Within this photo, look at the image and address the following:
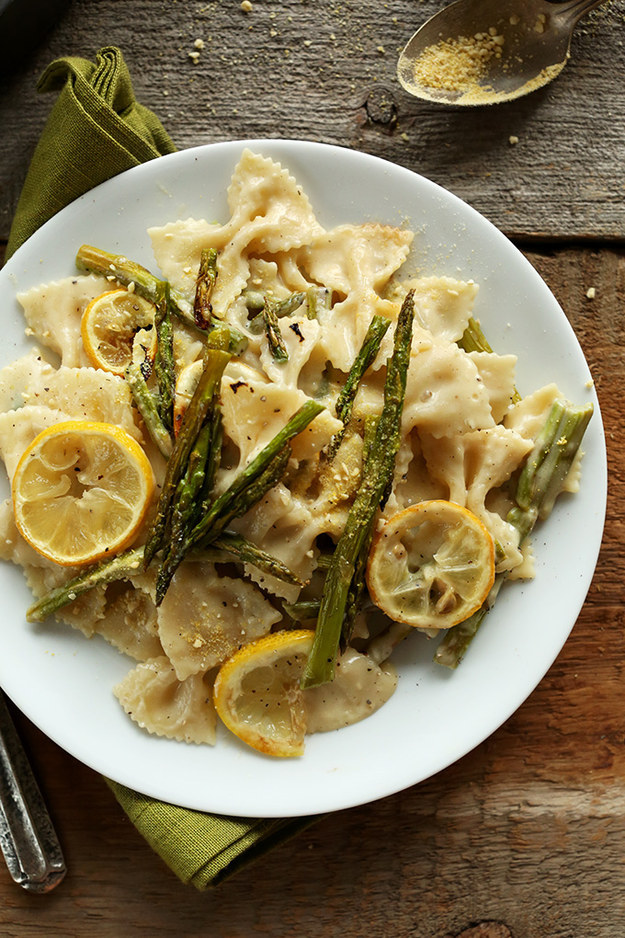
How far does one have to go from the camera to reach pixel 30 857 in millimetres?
3793

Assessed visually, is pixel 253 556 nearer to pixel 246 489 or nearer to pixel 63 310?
pixel 246 489

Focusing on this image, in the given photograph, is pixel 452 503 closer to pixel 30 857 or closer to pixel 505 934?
pixel 505 934

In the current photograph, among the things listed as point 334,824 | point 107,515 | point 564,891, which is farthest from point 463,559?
point 564,891

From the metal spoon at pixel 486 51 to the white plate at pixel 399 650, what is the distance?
84 cm

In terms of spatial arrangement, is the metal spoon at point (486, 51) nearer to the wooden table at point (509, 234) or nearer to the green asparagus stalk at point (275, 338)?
the wooden table at point (509, 234)

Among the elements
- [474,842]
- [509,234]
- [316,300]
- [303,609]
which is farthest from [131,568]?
[509,234]

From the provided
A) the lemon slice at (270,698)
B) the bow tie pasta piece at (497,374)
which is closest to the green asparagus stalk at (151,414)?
the lemon slice at (270,698)

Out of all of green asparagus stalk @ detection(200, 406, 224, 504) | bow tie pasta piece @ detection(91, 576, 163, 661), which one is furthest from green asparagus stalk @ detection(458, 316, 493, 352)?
bow tie pasta piece @ detection(91, 576, 163, 661)

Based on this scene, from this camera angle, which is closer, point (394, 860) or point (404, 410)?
point (404, 410)

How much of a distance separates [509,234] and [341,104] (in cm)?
115

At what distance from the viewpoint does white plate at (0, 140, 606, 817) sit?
11.1 ft

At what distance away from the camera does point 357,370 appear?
3.28 meters

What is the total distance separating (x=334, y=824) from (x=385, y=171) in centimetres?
333

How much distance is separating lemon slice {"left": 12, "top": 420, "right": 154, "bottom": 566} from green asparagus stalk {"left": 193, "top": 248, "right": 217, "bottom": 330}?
2.12 feet
